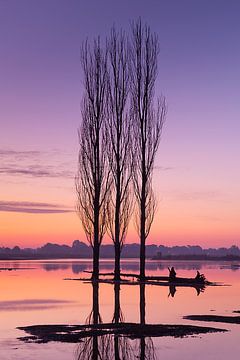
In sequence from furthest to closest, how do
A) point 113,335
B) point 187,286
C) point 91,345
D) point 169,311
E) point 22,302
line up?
point 187,286 → point 22,302 → point 169,311 → point 113,335 → point 91,345

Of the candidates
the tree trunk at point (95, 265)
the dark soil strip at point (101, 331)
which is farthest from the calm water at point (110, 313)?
the tree trunk at point (95, 265)

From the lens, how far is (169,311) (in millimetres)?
21281

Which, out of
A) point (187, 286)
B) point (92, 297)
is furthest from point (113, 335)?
point (187, 286)

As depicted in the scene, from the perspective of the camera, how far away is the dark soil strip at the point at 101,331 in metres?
15.1

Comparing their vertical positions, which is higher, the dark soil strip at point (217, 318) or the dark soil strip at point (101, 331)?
the dark soil strip at point (217, 318)

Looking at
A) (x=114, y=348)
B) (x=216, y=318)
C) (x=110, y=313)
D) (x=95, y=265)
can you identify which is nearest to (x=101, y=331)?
(x=114, y=348)

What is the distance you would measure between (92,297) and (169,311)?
635 cm

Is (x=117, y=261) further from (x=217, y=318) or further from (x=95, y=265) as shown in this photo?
(x=217, y=318)

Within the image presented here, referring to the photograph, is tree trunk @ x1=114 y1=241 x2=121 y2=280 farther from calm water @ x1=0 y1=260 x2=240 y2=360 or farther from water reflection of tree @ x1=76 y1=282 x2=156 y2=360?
water reflection of tree @ x1=76 y1=282 x2=156 y2=360

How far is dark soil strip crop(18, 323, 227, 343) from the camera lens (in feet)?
49.7

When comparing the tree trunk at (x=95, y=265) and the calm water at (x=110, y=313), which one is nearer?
the calm water at (x=110, y=313)

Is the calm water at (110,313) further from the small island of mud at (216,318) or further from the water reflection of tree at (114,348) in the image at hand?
the small island of mud at (216,318)

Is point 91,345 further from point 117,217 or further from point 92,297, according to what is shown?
point 117,217

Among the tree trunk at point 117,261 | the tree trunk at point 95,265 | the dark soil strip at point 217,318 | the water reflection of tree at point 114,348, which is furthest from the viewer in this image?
the tree trunk at point 95,265
